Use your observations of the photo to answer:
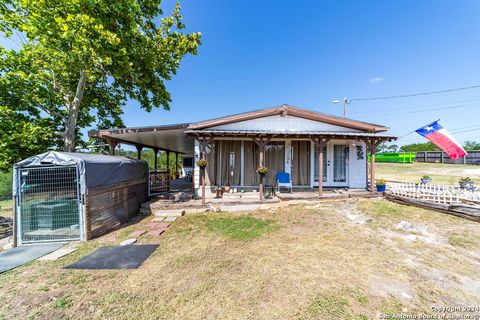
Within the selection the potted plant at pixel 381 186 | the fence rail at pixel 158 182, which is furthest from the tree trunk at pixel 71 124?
the potted plant at pixel 381 186

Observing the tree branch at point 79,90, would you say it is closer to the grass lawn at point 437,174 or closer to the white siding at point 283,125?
the white siding at point 283,125

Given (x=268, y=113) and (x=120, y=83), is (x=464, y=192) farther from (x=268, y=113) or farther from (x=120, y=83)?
(x=120, y=83)

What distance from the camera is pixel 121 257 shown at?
3.71 m

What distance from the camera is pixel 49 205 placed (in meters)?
4.73

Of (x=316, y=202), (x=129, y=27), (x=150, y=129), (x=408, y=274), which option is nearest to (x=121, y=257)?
(x=150, y=129)

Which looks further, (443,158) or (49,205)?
(443,158)

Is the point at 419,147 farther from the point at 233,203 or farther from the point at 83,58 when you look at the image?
the point at 83,58

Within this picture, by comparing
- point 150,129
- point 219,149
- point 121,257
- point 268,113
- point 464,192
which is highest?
point 268,113

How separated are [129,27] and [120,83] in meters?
3.40

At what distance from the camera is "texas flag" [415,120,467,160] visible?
6859 millimetres

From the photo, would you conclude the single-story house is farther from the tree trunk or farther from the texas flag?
the tree trunk

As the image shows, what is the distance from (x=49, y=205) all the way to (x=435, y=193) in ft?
39.7

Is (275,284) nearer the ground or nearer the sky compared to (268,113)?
nearer the ground

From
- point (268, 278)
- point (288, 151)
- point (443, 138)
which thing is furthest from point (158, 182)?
point (443, 138)
